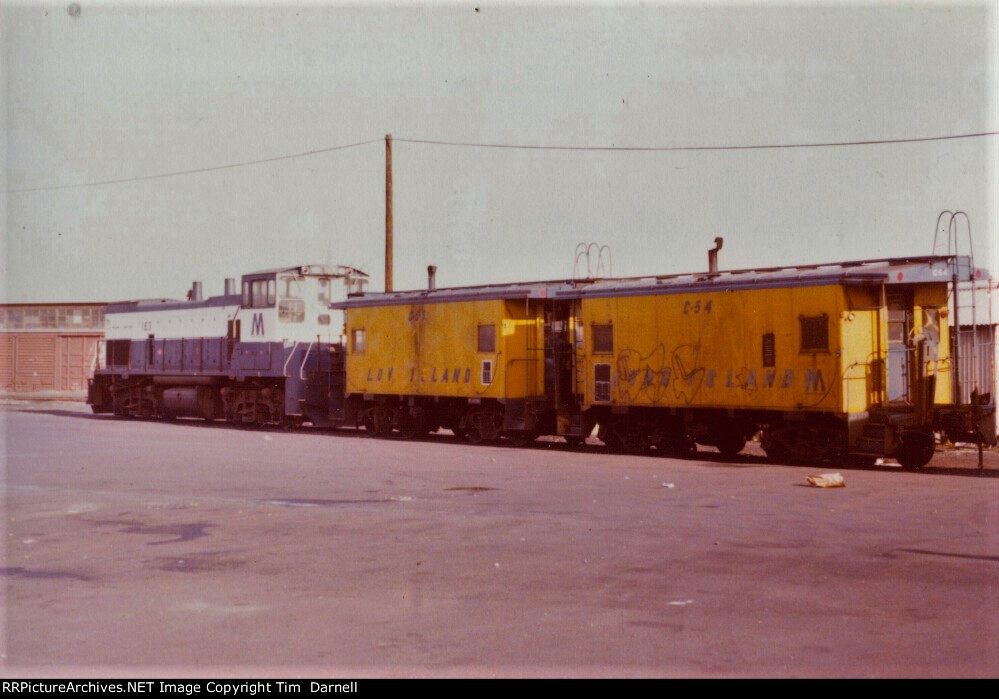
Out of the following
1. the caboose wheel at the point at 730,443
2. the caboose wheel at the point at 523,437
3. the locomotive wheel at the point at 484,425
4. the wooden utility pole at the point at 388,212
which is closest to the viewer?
the caboose wheel at the point at 730,443

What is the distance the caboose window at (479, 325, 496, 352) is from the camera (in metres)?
24.6

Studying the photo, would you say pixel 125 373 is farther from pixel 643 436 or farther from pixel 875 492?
pixel 875 492

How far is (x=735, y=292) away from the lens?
20.3 m

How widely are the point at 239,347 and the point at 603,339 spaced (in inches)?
516

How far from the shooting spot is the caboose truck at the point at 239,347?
99.9 ft

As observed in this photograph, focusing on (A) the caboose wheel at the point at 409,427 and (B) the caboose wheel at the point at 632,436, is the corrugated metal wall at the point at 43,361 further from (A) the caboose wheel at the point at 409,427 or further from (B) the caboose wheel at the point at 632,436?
(B) the caboose wheel at the point at 632,436

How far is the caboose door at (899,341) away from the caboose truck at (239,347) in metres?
16.2

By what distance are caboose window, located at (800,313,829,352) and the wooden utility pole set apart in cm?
1566

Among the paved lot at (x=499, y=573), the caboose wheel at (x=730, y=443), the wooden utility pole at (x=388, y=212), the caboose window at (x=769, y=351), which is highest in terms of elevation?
the wooden utility pole at (x=388, y=212)

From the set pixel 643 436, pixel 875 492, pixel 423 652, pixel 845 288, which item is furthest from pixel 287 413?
pixel 423 652

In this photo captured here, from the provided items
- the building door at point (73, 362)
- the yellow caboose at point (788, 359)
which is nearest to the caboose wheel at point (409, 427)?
the yellow caboose at point (788, 359)

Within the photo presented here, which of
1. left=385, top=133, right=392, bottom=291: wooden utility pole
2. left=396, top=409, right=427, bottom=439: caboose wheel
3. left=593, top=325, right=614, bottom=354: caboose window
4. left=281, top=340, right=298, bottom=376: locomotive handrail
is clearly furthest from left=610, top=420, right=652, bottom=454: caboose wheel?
left=385, top=133, right=392, bottom=291: wooden utility pole

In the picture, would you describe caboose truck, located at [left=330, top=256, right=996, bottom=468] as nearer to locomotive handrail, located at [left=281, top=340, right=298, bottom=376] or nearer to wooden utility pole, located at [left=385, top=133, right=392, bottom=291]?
locomotive handrail, located at [left=281, top=340, right=298, bottom=376]

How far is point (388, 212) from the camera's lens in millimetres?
33531
